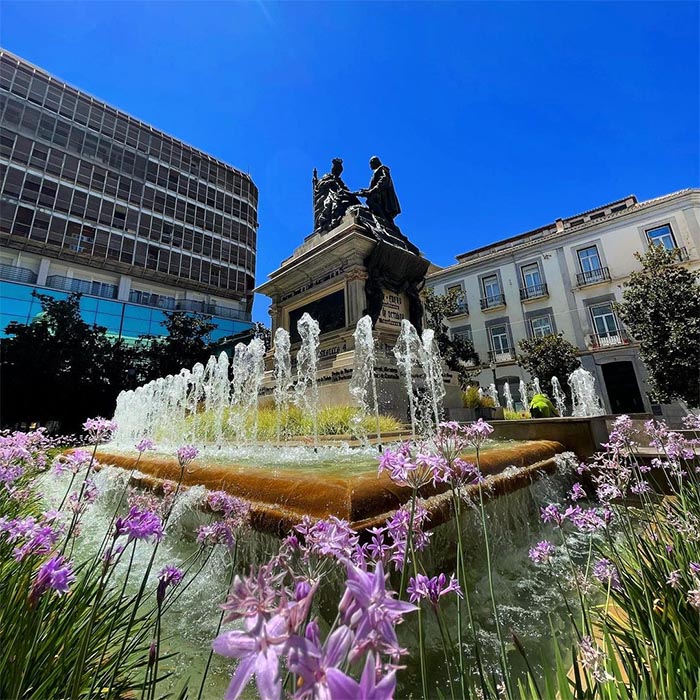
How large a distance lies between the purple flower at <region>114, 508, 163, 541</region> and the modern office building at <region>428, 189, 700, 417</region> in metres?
22.6

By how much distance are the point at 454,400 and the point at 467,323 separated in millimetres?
18948

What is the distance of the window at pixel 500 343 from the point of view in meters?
24.2

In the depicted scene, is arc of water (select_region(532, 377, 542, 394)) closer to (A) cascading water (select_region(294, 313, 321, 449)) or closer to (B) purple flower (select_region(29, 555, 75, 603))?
(A) cascading water (select_region(294, 313, 321, 449))

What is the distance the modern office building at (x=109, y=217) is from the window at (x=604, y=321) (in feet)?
109

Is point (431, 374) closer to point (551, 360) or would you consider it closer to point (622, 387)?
point (551, 360)

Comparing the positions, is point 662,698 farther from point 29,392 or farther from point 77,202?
point 77,202

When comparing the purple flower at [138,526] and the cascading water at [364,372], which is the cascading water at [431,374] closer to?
the cascading water at [364,372]

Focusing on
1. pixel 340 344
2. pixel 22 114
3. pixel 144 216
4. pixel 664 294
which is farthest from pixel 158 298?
pixel 664 294

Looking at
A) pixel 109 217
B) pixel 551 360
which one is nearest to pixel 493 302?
pixel 551 360

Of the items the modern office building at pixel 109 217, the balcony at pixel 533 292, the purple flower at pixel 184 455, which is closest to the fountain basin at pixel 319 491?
the purple flower at pixel 184 455

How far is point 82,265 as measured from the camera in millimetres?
32438

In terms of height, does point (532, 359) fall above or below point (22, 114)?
below

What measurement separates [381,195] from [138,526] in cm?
1142

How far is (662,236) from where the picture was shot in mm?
19828
